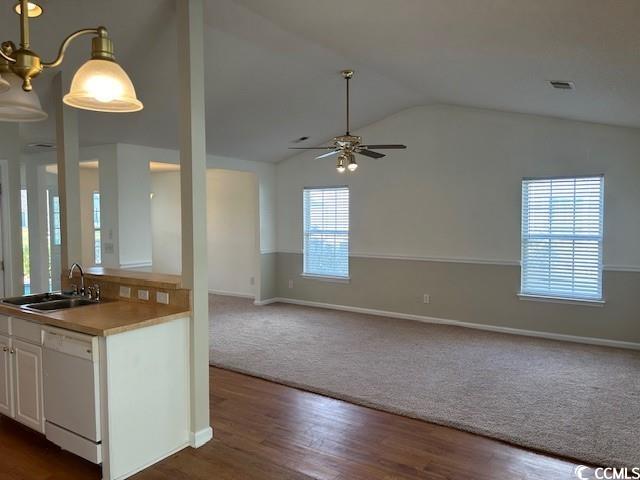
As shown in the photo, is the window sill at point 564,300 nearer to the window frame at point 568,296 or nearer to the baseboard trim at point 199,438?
the window frame at point 568,296

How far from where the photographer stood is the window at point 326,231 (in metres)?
7.11

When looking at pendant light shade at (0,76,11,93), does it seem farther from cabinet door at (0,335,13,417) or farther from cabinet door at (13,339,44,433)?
cabinet door at (0,335,13,417)

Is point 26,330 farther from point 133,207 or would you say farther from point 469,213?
point 469,213

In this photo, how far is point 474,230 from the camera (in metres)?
5.92

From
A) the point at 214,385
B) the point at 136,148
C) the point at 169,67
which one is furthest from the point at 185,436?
the point at 136,148

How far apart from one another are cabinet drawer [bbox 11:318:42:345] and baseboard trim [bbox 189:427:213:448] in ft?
3.66

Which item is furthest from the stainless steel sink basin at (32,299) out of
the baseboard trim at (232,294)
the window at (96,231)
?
the window at (96,231)

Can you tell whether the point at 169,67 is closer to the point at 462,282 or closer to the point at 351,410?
the point at 351,410

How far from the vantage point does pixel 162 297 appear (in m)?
3.05

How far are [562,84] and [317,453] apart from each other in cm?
337

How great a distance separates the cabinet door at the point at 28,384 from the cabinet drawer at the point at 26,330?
4 centimetres

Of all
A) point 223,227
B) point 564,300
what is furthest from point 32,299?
point 564,300

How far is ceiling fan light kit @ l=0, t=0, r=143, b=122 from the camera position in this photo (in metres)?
1.51

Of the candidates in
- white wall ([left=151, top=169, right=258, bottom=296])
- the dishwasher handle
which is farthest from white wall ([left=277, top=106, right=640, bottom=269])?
the dishwasher handle
